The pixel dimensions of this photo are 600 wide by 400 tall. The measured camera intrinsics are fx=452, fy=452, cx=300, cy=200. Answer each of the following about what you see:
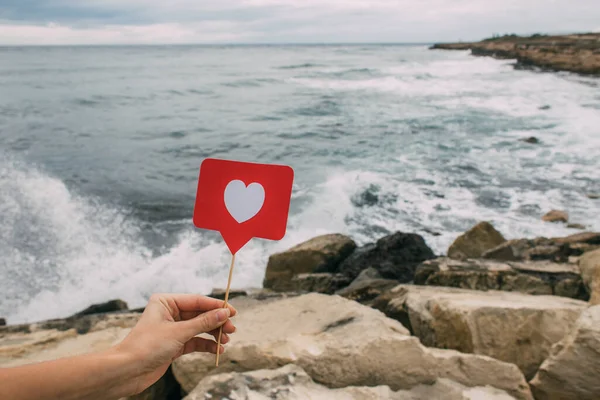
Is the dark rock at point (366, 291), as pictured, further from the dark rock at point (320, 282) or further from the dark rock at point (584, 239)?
the dark rock at point (584, 239)

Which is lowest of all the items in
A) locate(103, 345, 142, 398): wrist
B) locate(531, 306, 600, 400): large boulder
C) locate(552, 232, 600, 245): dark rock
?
locate(552, 232, 600, 245): dark rock

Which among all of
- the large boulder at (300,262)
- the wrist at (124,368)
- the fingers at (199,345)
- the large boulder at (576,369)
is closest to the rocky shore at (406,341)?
the large boulder at (576,369)

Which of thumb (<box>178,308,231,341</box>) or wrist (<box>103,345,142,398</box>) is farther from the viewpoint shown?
thumb (<box>178,308,231,341</box>)

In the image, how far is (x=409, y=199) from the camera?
8.48 metres

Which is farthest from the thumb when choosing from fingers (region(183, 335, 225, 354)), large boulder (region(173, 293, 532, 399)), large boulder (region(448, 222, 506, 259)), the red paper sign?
large boulder (region(448, 222, 506, 259))

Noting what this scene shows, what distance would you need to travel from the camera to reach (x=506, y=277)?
13.1ft

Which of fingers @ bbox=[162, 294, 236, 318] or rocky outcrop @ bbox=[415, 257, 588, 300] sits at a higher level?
fingers @ bbox=[162, 294, 236, 318]

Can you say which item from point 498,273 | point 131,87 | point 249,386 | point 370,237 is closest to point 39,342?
point 249,386

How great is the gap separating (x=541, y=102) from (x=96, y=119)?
18013mm

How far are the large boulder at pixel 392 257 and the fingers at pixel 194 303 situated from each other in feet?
12.1

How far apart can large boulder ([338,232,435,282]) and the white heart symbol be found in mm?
3616

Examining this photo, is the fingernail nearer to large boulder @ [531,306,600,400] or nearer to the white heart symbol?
the white heart symbol

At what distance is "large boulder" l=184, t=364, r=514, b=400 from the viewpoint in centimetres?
209

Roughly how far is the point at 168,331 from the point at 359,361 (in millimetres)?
1204
